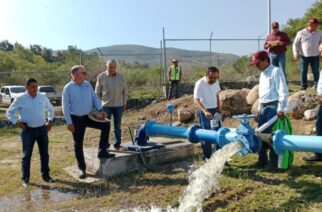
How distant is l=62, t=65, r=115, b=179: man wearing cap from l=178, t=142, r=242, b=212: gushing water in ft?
5.86

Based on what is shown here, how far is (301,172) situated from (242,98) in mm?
5306

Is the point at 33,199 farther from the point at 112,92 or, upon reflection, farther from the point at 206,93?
the point at 206,93

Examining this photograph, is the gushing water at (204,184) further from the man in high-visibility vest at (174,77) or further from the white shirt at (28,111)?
the man in high-visibility vest at (174,77)

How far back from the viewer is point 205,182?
599cm

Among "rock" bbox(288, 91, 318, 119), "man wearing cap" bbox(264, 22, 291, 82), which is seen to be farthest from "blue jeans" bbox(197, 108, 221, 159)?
"man wearing cap" bbox(264, 22, 291, 82)

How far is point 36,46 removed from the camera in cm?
7112

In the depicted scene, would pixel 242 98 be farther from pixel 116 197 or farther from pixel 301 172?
pixel 116 197

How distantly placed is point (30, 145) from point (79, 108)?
100cm

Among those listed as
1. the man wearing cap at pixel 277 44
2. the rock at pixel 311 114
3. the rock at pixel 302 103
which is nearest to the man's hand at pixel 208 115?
the rock at pixel 311 114

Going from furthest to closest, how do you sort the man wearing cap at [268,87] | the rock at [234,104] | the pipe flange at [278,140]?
the rock at [234,104], the man wearing cap at [268,87], the pipe flange at [278,140]

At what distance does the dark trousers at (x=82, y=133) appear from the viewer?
7.12 m

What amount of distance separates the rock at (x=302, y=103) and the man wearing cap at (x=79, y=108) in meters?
4.38

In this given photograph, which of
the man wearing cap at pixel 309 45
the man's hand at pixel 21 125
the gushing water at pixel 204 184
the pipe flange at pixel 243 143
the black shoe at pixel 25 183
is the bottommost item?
the black shoe at pixel 25 183

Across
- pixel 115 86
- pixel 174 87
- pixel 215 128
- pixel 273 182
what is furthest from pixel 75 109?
pixel 174 87
